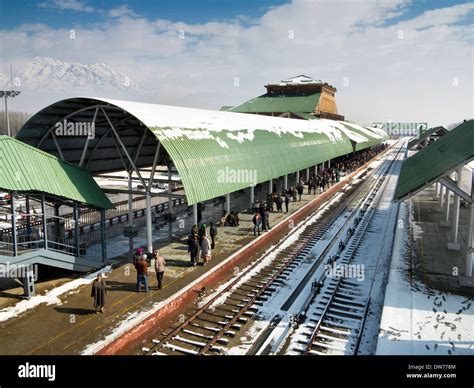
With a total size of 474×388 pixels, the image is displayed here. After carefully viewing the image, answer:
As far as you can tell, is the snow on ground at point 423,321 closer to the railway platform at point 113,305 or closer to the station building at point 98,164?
the railway platform at point 113,305

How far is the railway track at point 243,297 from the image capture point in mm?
10039

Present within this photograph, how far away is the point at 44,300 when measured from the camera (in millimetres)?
11859

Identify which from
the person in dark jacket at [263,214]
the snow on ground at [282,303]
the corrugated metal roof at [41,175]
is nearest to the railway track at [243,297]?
the snow on ground at [282,303]

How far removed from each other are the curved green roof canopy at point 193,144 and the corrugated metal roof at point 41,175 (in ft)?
8.30

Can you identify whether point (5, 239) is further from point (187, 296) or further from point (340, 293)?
point (340, 293)

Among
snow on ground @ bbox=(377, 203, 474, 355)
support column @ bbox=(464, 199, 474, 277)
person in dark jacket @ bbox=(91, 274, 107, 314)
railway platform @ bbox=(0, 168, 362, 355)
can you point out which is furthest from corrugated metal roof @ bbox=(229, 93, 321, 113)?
person in dark jacket @ bbox=(91, 274, 107, 314)

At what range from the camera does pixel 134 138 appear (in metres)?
20.8

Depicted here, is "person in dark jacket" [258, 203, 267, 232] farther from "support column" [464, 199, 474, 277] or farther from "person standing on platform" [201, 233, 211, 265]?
"support column" [464, 199, 474, 277]

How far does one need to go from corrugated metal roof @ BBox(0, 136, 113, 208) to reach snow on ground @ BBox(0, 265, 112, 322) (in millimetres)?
2673

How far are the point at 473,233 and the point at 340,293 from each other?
4.60m

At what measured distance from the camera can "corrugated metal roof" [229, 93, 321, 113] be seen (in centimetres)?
7650

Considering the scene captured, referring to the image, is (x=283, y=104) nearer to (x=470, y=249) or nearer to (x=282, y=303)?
(x=470, y=249)

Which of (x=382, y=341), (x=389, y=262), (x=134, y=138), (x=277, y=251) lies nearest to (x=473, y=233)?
(x=389, y=262)

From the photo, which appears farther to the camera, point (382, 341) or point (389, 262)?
point (389, 262)
